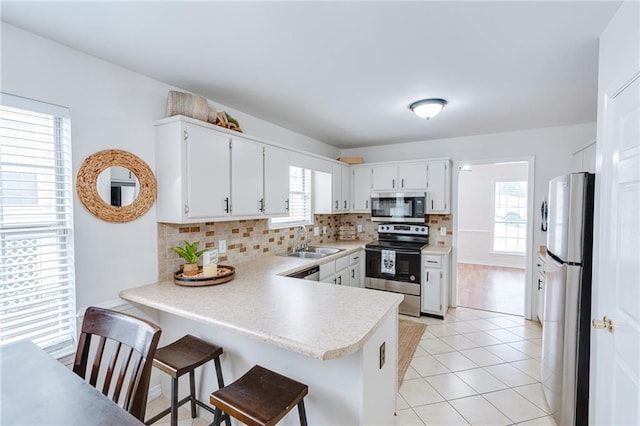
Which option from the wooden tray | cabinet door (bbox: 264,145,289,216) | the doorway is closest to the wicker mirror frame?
the wooden tray

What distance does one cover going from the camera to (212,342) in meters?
1.91

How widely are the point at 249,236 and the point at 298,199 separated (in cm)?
100

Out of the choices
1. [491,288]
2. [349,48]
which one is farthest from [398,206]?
[349,48]

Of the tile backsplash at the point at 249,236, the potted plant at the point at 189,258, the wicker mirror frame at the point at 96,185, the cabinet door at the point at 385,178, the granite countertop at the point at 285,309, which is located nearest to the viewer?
the granite countertop at the point at 285,309

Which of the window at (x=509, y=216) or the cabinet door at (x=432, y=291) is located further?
the window at (x=509, y=216)

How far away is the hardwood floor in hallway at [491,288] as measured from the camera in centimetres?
421

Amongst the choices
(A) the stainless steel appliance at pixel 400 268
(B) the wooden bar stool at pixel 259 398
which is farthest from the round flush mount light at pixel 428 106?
(B) the wooden bar stool at pixel 259 398

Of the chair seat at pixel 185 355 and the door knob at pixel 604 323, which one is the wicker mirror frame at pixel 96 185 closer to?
the chair seat at pixel 185 355

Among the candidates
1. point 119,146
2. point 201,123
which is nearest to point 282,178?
point 201,123

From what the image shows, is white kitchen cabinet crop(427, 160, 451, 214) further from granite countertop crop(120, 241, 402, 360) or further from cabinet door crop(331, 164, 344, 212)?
granite countertop crop(120, 241, 402, 360)

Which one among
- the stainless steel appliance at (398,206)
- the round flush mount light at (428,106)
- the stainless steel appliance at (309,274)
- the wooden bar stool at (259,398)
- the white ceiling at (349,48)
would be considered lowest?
the wooden bar stool at (259,398)

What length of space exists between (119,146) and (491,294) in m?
5.24

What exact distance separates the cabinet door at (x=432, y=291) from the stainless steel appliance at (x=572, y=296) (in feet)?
5.83

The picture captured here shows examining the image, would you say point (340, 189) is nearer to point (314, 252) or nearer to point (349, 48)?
point (314, 252)
